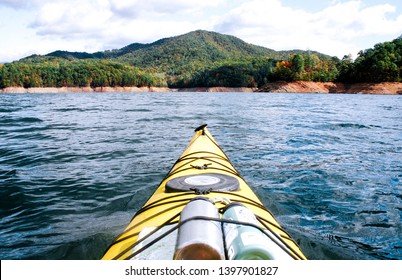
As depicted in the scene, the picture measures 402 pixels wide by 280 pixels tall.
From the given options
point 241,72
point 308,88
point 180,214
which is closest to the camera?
point 180,214

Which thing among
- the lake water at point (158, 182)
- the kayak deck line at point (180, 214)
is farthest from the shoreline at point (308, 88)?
the kayak deck line at point (180, 214)

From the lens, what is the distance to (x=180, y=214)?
80.2 inches

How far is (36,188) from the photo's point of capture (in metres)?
5.43

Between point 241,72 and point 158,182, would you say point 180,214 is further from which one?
point 241,72

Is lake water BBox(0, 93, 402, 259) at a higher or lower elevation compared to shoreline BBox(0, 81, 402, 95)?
lower

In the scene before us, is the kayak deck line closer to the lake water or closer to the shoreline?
the lake water

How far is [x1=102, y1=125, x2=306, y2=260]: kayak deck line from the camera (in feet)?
6.65

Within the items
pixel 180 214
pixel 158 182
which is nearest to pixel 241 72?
pixel 158 182

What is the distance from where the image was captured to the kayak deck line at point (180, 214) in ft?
6.65

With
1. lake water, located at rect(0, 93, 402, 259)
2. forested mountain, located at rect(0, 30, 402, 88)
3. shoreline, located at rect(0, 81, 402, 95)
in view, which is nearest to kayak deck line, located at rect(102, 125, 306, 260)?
lake water, located at rect(0, 93, 402, 259)

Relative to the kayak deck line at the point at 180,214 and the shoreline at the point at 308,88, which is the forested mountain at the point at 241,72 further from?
the kayak deck line at the point at 180,214
